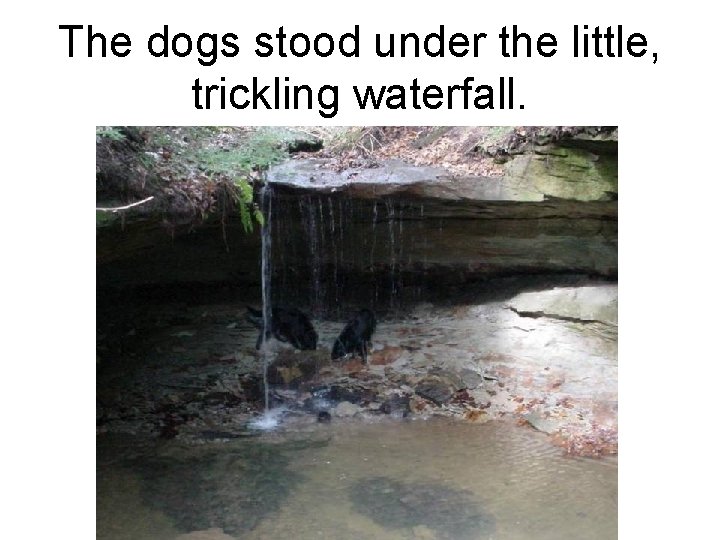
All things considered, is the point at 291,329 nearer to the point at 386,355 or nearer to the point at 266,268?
the point at 266,268

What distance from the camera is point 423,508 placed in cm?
425

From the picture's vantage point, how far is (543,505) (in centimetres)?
428

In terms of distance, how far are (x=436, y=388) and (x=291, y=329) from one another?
82.3 inches

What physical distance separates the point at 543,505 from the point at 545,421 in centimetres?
166

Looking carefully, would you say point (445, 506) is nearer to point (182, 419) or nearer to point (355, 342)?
point (182, 419)

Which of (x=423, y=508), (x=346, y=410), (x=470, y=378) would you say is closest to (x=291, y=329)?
(x=346, y=410)

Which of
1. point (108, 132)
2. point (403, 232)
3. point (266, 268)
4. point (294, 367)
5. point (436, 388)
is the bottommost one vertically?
point (436, 388)

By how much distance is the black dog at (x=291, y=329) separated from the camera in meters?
7.60

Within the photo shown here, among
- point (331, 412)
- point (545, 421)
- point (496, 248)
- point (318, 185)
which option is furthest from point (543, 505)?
point (318, 185)

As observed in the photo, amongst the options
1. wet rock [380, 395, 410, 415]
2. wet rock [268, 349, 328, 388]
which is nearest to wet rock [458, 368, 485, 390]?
wet rock [380, 395, 410, 415]

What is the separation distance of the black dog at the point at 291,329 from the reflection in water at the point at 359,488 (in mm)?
1963

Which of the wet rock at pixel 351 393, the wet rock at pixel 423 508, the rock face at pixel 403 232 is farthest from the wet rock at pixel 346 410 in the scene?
the rock face at pixel 403 232

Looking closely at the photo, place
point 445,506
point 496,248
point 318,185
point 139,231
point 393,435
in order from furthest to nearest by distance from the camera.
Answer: point 496,248, point 318,185, point 393,435, point 139,231, point 445,506

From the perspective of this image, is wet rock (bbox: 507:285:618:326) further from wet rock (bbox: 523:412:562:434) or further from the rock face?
wet rock (bbox: 523:412:562:434)
